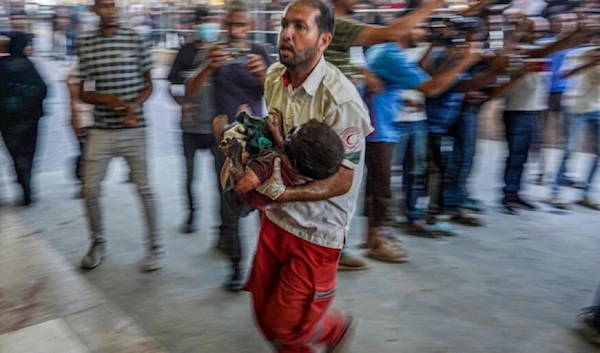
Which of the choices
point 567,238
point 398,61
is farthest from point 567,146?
point 398,61

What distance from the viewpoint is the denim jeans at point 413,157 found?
438 cm

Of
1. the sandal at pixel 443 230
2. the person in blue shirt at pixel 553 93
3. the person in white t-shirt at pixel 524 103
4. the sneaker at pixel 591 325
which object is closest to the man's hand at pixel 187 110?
the sandal at pixel 443 230

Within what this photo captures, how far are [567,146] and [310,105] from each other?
4028 mm

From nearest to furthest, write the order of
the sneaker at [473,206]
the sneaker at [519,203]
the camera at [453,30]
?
the camera at [453,30] → the sneaker at [473,206] → the sneaker at [519,203]

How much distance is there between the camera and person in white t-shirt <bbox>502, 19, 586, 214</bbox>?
4.66m

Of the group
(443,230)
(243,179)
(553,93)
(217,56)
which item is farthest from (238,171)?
(553,93)

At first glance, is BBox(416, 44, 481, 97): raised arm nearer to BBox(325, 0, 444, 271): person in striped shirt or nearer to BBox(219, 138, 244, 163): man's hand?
BBox(325, 0, 444, 271): person in striped shirt

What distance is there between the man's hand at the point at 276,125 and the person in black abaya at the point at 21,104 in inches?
135

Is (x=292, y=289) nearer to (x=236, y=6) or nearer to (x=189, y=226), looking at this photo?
(x=236, y=6)

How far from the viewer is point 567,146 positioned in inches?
207

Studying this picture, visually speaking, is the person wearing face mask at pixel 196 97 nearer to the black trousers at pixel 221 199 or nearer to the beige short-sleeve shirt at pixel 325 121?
the black trousers at pixel 221 199

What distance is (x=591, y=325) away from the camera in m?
2.91

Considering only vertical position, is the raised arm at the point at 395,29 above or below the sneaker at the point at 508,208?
above

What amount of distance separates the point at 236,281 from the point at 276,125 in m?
1.59
